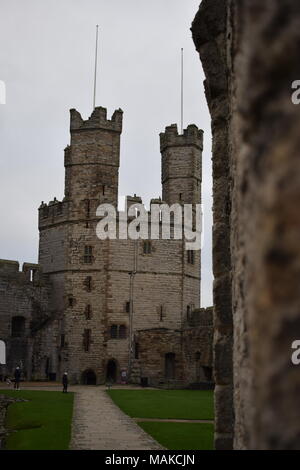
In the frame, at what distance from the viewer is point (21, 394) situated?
76.8ft

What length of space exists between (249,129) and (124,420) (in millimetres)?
13528

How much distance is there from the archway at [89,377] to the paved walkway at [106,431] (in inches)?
645

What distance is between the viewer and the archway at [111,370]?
3494 centimetres

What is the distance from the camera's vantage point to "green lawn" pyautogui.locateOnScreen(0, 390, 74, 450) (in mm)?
10383

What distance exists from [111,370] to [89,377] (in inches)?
53.1

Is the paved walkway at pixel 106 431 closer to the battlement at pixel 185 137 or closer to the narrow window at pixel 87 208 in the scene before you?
the narrow window at pixel 87 208

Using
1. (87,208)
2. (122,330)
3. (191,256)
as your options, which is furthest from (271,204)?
(191,256)

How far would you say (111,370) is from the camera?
35188mm

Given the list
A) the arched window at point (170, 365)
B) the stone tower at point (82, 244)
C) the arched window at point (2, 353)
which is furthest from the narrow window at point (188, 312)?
the arched window at point (2, 353)

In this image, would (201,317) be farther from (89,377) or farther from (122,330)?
(89,377)

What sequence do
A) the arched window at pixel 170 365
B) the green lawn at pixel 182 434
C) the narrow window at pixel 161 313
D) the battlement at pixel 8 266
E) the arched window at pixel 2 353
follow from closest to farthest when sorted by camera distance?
the green lawn at pixel 182 434, the arched window at pixel 2 353, the arched window at pixel 170 365, the battlement at pixel 8 266, the narrow window at pixel 161 313

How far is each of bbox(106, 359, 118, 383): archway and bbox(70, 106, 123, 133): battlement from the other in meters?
14.3
